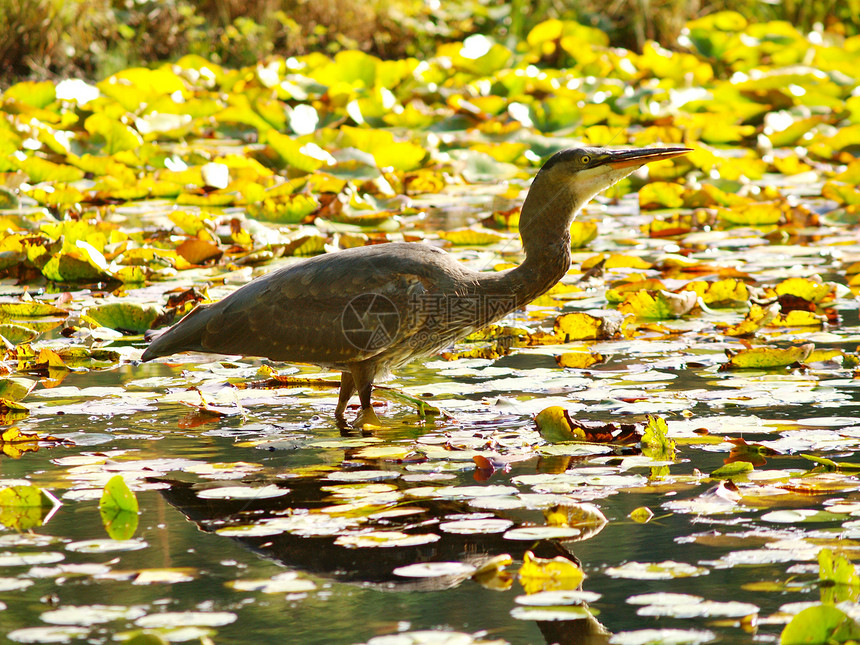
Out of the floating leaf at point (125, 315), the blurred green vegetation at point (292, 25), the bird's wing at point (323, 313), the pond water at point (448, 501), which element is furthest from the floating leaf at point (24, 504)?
the blurred green vegetation at point (292, 25)

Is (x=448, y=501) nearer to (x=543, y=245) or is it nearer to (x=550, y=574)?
(x=550, y=574)

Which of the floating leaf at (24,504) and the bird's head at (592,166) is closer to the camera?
the floating leaf at (24,504)

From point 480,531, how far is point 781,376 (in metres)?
2.23

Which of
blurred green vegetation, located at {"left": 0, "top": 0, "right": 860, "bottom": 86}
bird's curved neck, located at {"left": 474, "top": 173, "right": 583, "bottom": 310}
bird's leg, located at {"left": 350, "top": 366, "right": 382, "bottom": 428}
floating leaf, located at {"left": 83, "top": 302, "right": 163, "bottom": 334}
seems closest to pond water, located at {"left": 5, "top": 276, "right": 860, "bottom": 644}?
bird's leg, located at {"left": 350, "top": 366, "right": 382, "bottom": 428}

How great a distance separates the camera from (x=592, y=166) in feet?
15.5

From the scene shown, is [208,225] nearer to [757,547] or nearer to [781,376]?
[781,376]

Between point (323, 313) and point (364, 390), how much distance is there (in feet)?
1.22

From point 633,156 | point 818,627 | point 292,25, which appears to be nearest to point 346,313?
point 633,156

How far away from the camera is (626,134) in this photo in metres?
10.7

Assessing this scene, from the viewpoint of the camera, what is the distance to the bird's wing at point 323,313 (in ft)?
15.0

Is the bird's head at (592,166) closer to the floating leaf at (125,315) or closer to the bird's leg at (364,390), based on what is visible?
the bird's leg at (364,390)

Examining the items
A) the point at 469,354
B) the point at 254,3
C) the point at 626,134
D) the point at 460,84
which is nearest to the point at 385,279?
the point at 469,354

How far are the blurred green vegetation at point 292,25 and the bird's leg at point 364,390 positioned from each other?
28.0 ft

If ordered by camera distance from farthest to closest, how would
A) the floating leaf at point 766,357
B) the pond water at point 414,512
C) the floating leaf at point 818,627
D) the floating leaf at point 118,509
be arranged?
1. the floating leaf at point 766,357
2. the floating leaf at point 118,509
3. the pond water at point 414,512
4. the floating leaf at point 818,627
